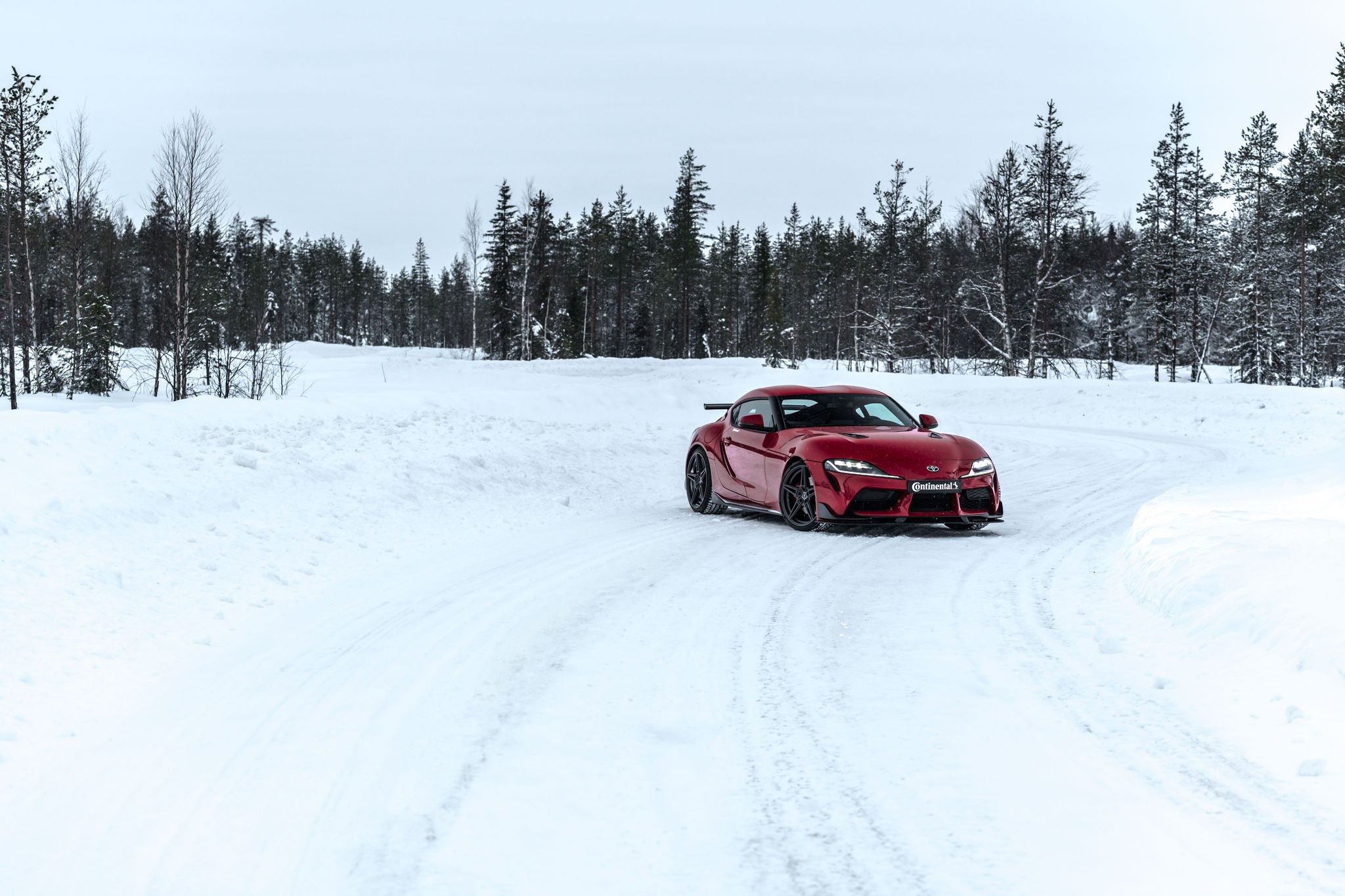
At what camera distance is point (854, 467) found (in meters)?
9.63

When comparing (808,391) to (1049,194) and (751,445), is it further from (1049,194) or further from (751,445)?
(1049,194)

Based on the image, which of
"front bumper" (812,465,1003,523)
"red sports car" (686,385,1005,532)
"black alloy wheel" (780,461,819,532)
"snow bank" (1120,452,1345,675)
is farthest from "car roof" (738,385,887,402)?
"snow bank" (1120,452,1345,675)

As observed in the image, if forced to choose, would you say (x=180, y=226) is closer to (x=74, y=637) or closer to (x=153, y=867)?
(x=74, y=637)

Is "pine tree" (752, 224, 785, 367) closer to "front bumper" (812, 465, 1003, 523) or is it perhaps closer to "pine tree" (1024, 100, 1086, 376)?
"pine tree" (1024, 100, 1086, 376)

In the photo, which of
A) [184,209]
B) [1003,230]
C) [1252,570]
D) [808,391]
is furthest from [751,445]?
[1003,230]

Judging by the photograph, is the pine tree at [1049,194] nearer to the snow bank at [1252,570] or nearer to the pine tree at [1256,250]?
the pine tree at [1256,250]

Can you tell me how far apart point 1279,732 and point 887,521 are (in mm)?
5773

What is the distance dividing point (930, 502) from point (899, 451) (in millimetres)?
560

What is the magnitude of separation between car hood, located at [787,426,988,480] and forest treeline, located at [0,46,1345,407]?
18892 mm

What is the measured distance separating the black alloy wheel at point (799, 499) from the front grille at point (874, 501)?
1.32ft

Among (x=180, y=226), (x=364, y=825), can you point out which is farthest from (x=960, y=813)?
(x=180, y=226)

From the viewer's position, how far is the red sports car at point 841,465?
9555mm

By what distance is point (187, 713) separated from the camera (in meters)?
4.45

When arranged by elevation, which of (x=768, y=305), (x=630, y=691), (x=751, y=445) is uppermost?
(x=768, y=305)
